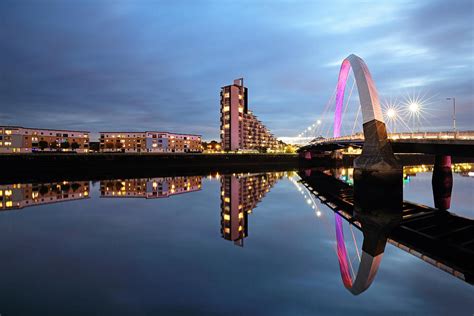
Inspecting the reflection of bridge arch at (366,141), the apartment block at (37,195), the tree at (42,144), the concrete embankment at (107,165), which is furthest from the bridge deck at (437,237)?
the tree at (42,144)

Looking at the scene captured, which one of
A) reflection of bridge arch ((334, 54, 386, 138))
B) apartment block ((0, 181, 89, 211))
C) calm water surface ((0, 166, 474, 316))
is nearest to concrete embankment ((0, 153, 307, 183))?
apartment block ((0, 181, 89, 211))

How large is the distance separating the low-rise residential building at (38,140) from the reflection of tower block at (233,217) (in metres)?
81.4

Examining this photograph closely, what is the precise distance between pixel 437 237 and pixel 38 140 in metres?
104

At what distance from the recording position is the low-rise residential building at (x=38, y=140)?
8231cm

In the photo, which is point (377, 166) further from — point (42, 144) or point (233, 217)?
point (42, 144)

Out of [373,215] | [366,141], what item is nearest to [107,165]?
[366,141]

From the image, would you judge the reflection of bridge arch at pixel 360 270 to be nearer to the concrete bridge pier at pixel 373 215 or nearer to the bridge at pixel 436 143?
the concrete bridge pier at pixel 373 215

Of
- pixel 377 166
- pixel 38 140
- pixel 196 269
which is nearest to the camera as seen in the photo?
pixel 196 269

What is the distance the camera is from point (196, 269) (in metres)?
9.64

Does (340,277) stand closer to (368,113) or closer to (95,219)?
(95,219)

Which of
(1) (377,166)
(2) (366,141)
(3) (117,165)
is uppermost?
(2) (366,141)

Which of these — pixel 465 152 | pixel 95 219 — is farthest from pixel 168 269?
pixel 465 152

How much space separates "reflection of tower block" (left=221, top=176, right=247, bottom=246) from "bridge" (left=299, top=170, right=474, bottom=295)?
4.65 m

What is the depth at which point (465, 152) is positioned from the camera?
23375 mm
